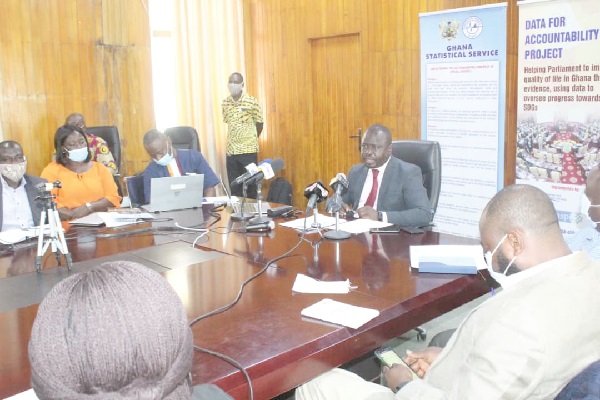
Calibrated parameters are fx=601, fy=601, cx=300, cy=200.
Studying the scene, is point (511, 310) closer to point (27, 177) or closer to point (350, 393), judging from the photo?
point (350, 393)

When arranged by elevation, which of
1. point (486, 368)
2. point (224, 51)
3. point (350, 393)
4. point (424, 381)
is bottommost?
point (350, 393)

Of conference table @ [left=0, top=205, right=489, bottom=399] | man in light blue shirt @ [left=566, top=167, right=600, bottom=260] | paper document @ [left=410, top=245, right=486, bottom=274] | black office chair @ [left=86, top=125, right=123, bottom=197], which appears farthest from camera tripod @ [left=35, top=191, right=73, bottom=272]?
black office chair @ [left=86, top=125, right=123, bottom=197]

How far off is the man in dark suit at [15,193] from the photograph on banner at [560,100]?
3232 mm

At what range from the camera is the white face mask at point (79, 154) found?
3.74 m

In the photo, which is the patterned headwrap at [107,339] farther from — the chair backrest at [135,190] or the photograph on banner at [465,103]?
the photograph on banner at [465,103]

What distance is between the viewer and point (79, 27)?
19.6 ft

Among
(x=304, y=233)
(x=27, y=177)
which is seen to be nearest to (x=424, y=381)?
(x=304, y=233)

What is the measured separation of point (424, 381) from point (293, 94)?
18.1ft

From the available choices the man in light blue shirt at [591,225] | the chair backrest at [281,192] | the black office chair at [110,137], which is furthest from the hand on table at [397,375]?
the chair backrest at [281,192]

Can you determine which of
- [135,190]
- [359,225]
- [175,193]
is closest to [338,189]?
[359,225]

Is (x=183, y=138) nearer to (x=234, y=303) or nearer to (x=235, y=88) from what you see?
(x=235, y=88)

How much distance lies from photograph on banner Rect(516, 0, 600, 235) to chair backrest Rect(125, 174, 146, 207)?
2.67 metres

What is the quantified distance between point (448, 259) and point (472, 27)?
9.30 feet

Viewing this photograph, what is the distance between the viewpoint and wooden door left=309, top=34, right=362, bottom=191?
6.09 metres
